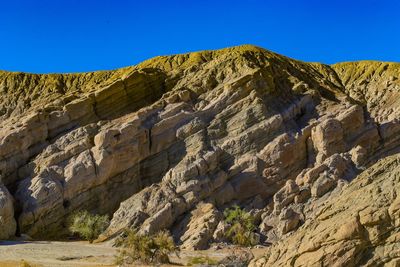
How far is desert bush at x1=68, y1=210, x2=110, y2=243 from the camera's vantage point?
57438mm

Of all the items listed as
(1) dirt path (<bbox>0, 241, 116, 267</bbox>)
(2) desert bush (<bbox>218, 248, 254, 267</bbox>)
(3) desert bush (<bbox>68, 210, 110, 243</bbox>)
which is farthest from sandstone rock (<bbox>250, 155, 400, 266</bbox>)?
(3) desert bush (<bbox>68, 210, 110, 243</bbox>)

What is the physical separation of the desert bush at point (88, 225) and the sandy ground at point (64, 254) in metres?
2.00

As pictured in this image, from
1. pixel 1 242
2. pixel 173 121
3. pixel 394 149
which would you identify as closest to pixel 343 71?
pixel 394 149

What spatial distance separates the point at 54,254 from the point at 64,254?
79 cm

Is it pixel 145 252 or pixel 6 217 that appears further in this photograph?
pixel 6 217

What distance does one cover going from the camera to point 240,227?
55812 mm

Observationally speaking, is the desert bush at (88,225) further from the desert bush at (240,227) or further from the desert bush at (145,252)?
the desert bush at (145,252)

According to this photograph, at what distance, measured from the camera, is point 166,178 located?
65250 millimetres

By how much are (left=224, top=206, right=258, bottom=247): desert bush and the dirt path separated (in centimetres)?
1204

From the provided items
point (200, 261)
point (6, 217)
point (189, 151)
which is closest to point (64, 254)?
point (200, 261)

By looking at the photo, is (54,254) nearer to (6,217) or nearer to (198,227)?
(6,217)

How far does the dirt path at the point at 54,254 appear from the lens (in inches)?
1576

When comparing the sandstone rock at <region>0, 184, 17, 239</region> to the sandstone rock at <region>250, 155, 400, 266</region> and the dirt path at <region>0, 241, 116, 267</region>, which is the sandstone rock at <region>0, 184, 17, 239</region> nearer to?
the dirt path at <region>0, 241, 116, 267</region>

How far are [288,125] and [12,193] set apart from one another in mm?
35278
